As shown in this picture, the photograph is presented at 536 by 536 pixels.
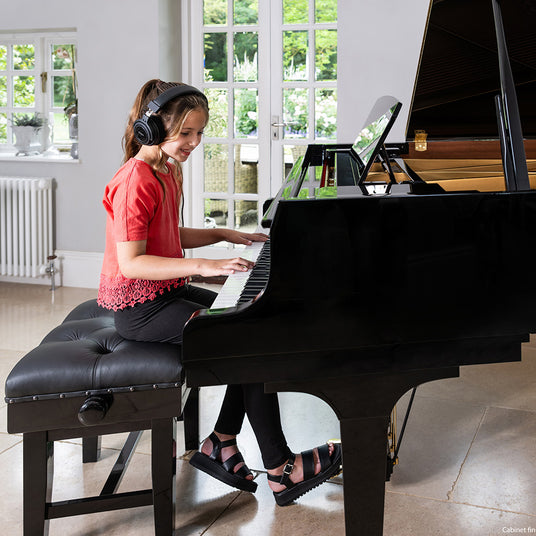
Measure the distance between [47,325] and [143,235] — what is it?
2.49 metres

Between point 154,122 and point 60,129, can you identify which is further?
point 60,129

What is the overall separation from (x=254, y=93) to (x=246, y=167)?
53 centimetres

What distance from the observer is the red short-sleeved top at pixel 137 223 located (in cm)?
200

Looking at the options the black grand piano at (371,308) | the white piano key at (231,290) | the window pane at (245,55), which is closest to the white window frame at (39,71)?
the window pane at (245,55)

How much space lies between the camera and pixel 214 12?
203 inches

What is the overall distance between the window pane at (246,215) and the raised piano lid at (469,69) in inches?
86.8

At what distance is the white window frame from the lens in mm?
5289

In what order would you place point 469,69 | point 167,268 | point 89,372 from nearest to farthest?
point 89,372
point 167,268
point 469,69

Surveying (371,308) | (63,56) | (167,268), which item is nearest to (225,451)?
(167,268)

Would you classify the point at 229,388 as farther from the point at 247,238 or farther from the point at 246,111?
the point at 246,111

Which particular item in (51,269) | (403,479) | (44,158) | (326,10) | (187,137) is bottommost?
(403,479)

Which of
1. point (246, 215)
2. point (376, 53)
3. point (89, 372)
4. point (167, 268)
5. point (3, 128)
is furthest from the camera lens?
point (3, 128)

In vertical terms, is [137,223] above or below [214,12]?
below

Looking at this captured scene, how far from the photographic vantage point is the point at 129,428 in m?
1.89
